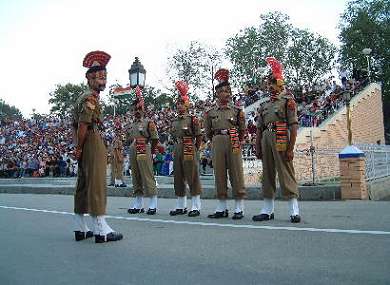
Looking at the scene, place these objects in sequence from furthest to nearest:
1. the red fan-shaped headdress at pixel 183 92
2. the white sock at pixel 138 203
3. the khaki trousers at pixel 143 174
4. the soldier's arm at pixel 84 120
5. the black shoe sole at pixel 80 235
Answer: the white sock at pixel 138 203 → the khaki trousers at pixel 143 174 → the red fan-shaped headdress at pixel 183 92 → the black shoe sole at pixel 80 235 → the soldier's arm at pixel 84 120

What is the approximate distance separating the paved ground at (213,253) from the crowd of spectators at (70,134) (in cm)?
874

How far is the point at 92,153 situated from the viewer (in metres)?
6.27

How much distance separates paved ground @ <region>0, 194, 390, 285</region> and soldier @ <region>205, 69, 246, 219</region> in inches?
23.7

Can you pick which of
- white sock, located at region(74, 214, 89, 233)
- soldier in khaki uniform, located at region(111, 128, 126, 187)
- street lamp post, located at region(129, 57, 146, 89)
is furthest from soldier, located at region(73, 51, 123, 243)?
soldier in khaki uniform, located at region(111, 128, 126, 187)

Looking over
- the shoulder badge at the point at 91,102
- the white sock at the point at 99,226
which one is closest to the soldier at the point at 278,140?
the white sock at the point at 99,226

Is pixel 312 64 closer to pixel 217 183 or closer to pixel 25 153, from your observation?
pixel 25 153

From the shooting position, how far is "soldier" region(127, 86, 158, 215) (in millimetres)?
9500

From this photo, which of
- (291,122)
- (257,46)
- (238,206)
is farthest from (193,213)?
(257,46)

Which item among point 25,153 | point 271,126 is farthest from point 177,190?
point 25,153

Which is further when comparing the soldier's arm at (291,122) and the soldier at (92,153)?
the soldier's arm at (291,122)

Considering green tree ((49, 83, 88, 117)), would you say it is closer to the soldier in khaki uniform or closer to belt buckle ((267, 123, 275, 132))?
the soldier in khaki uniform

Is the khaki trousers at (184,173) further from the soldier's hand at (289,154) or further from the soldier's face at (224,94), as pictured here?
the soldier's hand at (289,154)

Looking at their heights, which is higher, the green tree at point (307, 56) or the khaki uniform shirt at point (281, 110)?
the green tree at point (307, 56)

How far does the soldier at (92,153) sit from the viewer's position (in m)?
6.19
